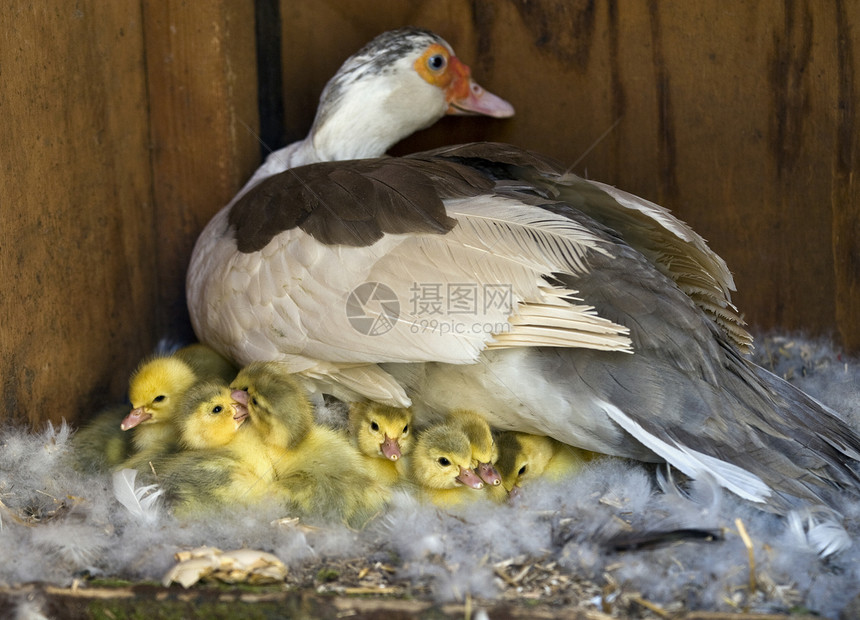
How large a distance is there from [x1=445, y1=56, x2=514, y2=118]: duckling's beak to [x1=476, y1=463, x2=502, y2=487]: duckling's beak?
117 cm

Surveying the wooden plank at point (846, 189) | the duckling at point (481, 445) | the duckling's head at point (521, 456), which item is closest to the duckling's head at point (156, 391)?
the duckling at point (481, 445)

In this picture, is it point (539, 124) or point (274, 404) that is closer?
point (274, 404)

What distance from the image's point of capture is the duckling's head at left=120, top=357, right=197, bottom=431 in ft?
6.83

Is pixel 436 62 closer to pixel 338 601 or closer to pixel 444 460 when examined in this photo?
pixel 444 460

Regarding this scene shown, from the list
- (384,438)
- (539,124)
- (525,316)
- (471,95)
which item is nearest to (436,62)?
(471,95)

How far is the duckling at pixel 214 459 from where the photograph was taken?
182cm

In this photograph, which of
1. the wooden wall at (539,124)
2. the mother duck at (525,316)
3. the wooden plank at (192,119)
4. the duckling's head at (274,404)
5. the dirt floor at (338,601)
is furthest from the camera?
the wooden plank at (192,119)

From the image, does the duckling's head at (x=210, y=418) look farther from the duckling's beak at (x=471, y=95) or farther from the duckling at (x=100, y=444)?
the duckling's beak at (x=471, y=95)

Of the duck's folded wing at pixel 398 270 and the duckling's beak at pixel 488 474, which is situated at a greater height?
the duck's folded wing at pixel 398 270

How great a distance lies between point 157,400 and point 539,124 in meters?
1.37

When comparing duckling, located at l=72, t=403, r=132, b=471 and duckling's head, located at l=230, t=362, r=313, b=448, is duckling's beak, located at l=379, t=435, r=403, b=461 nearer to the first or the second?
duckling's head, located at l=230, t=362, r=313, b=448

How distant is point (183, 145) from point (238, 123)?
18cm

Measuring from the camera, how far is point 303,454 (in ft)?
6.40

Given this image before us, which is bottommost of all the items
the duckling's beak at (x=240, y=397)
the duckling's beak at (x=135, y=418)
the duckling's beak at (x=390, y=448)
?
the duckling's beak at (x=390, y=448)
